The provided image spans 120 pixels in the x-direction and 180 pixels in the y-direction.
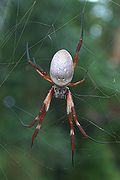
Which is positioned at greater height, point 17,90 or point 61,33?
point 61,33

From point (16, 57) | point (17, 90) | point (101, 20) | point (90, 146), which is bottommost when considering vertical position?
point (90, 146)

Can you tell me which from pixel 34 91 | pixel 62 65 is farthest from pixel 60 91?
pixel 34 91

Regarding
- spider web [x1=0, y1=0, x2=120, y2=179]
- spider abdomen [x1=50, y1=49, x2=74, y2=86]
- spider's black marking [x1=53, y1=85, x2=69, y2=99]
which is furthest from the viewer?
spider web [x1=0, y1=0, x2=120, y2=179]

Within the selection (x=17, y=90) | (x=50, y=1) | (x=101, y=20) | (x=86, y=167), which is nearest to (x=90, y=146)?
(x=86, y=167)

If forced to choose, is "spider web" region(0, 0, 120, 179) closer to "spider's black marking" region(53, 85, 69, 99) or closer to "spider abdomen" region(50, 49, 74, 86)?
"spider's black marking" region(53, 85, 69, 99)

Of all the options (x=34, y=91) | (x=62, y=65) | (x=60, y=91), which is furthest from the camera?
(x=34, y=91)

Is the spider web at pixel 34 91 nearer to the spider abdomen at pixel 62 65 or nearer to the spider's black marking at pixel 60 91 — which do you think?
the spider's black marking at pixel 60 91

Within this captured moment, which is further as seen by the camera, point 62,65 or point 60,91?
point 60,91

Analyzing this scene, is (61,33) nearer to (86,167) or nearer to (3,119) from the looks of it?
(3,119)

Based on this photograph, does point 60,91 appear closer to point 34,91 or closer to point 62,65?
point 62,65

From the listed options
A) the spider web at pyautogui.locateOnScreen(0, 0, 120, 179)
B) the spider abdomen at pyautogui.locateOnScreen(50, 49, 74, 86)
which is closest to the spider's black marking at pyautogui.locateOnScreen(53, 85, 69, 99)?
the spider abdomen at pyautogui.locateOnScreen(50, 49, 74, 86)

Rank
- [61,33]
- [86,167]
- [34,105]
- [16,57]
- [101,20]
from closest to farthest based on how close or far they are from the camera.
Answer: [16,57] < [61,33] < [34,105] < [86,167] < [101,20]
